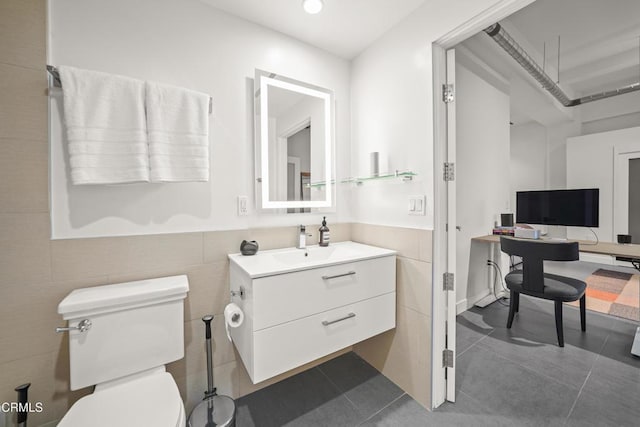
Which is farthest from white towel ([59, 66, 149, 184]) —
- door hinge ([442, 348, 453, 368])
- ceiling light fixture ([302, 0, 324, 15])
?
door hinge ([442, 348, 453, 368])

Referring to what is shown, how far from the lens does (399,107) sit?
5.51 ft

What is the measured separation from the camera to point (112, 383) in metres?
1.12

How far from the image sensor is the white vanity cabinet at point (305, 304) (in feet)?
3.87

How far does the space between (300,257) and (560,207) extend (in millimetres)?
4291

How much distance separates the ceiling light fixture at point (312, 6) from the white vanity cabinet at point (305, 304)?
1.48 m

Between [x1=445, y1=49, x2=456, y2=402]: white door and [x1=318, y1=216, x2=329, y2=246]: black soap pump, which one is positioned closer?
[x1=445, y1=49, x2=456, y2=402]: white door

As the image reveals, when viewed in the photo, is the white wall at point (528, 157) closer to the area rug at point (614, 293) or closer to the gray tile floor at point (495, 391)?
the area rug at point (614, 293)

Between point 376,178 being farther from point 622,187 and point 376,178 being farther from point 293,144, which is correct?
point 622,187

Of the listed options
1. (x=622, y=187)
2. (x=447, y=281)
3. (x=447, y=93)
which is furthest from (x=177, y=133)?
(x=622, y=187)

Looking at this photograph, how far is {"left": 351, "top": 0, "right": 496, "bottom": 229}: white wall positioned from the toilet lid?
1.47 m

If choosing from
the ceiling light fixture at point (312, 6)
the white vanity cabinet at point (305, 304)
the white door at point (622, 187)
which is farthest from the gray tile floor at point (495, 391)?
the white door at point (622, 187)

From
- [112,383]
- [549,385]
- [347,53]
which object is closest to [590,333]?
[549,385]

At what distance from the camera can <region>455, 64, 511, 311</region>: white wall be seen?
2.68 meters

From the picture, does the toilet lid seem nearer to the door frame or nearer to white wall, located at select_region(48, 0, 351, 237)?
white wall, located at select_region(48, 0, 351, 237)
